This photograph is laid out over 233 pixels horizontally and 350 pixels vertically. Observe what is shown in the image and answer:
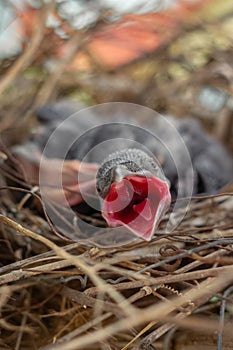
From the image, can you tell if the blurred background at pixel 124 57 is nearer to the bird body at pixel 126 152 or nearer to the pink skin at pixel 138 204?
the bird body at pixel 126 152

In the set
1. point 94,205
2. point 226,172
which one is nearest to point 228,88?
point 226,172

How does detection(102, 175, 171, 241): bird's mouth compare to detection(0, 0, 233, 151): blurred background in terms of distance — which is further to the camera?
detection(0, 0, 233, 151): blurred background

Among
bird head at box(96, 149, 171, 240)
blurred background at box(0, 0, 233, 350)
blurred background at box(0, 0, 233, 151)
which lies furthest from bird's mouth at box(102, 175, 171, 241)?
Result: blurred background at box(0, 0, 233, 151)

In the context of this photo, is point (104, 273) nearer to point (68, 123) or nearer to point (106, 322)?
point (106, 322)

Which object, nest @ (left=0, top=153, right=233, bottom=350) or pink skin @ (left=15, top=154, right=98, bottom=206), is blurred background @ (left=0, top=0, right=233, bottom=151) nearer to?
pink skin @ (left=15, top=154, right=98, bottom=206)

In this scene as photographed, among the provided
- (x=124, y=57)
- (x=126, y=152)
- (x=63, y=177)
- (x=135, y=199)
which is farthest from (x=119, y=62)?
(x=135, y=199)

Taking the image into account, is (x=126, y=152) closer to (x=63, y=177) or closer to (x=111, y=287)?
(x=63, y=177)
